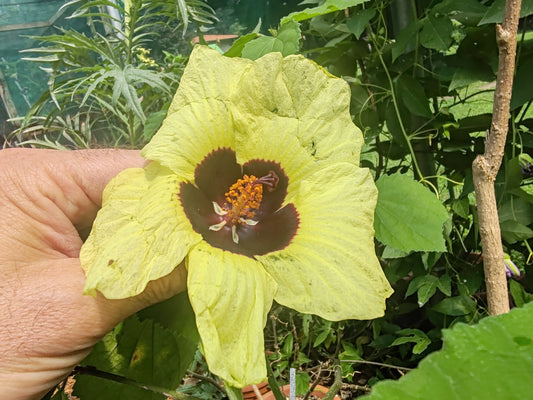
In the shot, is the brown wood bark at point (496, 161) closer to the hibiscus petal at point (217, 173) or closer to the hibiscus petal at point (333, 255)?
the hibiscus petal at point (333, 255)

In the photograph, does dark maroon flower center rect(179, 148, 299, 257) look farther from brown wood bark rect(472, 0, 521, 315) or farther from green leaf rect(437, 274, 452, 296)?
green leaf rect(437, 274, 452, 296)

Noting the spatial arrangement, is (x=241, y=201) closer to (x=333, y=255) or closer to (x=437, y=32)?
(x=333, y=255)

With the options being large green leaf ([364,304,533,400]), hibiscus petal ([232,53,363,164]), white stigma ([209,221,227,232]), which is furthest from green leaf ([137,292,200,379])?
large green leaf ([364,304,533,400])

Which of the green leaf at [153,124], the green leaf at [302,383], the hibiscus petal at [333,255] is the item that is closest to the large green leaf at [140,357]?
the hibiscus petal at [333,255]

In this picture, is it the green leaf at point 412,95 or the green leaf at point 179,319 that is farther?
the green leaf at point 412,95

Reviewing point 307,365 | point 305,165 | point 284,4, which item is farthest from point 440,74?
point 284,4

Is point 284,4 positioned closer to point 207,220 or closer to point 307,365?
point 307,365
